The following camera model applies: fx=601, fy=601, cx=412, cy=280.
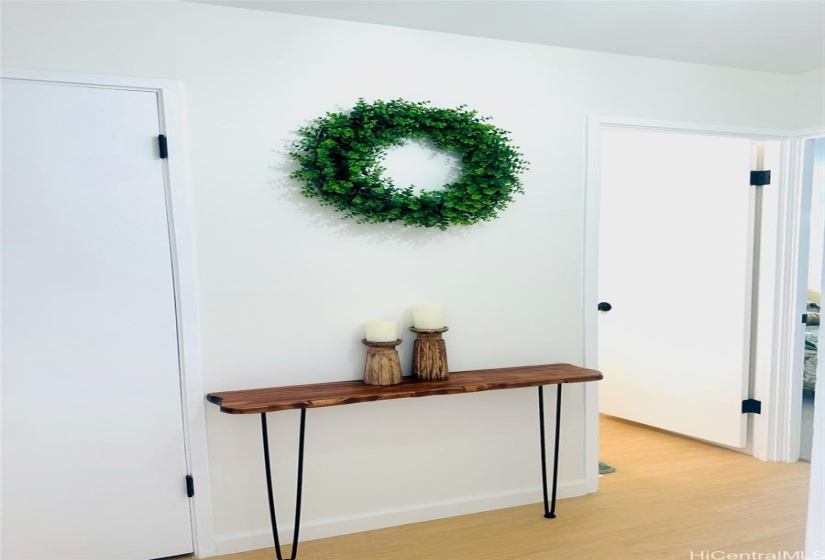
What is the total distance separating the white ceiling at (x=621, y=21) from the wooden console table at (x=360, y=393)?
150 cm

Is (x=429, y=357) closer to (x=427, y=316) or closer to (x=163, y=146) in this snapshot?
(x=427, y=316)

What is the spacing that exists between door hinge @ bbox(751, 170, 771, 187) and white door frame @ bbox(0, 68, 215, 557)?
3.03 metres

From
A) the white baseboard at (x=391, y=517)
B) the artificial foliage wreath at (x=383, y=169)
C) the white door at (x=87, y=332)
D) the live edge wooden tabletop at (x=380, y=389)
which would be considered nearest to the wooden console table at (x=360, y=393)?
the live edge wooden tabletop at (x=380, y=389)

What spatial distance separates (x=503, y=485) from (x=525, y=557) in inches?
19.0

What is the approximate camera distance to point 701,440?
3.78 metres

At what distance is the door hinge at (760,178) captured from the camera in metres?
3.40

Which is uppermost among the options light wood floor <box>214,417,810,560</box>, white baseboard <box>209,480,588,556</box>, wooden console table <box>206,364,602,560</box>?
wooden console table <box>206,364,602,560</box>

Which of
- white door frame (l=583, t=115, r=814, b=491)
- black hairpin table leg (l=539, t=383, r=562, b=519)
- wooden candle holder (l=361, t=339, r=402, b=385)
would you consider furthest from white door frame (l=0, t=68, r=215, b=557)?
white door frame (l=583, t=115, r=814, b=491)

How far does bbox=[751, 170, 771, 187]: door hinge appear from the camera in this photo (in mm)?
3404

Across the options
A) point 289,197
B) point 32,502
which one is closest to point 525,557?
point 289,197

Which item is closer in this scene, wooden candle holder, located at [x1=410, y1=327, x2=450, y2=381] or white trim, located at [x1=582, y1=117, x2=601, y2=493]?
wooden candle holder, located at [x1=410, y1=327, x2=450, y2=381]

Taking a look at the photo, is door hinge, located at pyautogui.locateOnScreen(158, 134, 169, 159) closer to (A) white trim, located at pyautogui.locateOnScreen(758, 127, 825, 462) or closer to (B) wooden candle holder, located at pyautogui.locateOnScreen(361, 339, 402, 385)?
(B) wooden candle holder, located at pyautogui.locateOnScreen(361, 339, 402, 385)

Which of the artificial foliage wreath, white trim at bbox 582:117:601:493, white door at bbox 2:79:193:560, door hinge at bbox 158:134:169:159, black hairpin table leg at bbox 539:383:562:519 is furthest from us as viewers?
white trim at bbox 582:117:601:493

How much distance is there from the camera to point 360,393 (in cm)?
233
